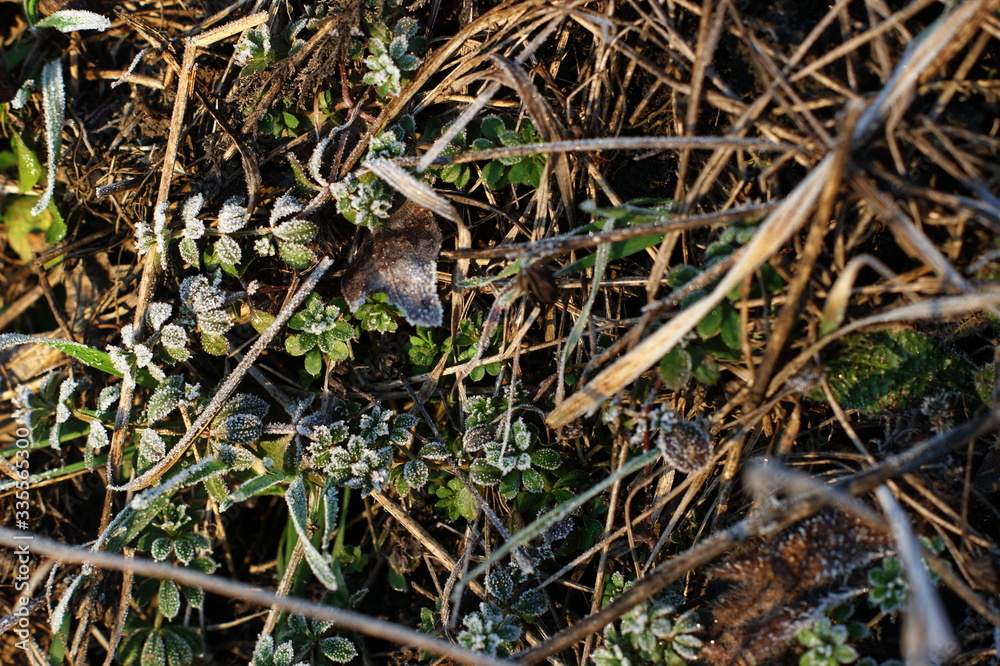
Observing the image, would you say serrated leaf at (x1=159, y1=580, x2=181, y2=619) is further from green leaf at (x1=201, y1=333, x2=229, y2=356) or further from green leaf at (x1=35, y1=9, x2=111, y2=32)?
green leaf at (x1=35, y1=9, x2=111, y2=32)

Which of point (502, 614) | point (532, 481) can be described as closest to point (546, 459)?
point (532, 481)

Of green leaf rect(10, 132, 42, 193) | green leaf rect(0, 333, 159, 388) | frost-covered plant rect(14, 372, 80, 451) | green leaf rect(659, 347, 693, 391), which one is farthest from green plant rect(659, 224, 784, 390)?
green leaf rect(10, 132, 42, 193)

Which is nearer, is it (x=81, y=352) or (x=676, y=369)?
(x=676, y=369)

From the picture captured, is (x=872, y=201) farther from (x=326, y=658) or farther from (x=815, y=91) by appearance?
(x=326, y=658)

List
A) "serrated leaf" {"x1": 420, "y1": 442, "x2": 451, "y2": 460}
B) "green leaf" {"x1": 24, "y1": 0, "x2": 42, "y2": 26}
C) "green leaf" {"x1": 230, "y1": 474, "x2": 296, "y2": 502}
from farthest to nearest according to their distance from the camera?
"green leaf" {"x1": 24, "y1": 0, "x2": 42, "y2": 26} < "serrated leaf" {"x1": 420, "y1": 442, "x2": 451, "y2": 460} < "green leaf" {"x1": 230, "y1": 474, "x2": 296, "y2": 502}

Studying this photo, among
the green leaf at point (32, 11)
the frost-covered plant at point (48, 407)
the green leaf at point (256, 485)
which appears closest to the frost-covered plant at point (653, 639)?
the green leaf at point (256, 485)

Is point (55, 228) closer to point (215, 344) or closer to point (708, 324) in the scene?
point (215, 344)

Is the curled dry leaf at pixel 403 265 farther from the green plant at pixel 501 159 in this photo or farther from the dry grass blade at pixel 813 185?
the dry grass blade at pixel 813 185
